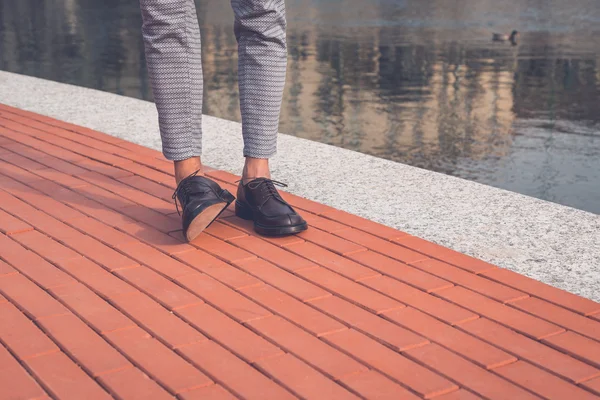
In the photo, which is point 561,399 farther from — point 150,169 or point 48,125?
point 48,125

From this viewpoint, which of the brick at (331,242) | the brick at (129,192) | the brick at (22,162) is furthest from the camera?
the brick at (22,162)

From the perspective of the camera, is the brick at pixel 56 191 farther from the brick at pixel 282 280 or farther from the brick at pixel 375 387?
the brick at pixel 375 387

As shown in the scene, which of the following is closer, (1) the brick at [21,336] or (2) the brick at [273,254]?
(1) the brick at [21,336]

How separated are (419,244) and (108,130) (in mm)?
2551

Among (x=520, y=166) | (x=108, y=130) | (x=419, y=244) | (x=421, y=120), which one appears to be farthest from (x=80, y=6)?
(x=419, y=244)

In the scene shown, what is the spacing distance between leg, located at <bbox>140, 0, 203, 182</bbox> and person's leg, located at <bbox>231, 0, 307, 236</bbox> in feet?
0.51

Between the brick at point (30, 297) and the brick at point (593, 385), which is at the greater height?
the brick at point (30, 297)

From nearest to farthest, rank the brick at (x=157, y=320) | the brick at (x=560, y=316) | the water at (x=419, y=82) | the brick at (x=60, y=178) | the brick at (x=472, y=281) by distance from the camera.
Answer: the brick at (x=157, y=320), the brick at (x=560, y=316), the brick at (x=472, y=281), the brick at (x=60, y=178), the water at (x=419, y=82)


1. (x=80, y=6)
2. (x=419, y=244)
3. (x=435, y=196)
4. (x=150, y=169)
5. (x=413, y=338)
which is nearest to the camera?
(x=413, y=338)

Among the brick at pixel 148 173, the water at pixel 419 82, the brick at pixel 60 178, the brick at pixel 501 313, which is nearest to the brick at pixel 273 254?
the brick at pixel 501 313

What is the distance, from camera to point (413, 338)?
7.30ft

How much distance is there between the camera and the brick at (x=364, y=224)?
3.09m

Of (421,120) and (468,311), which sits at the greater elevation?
(468,311)

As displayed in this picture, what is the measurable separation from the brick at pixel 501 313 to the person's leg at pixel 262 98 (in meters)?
0.66
